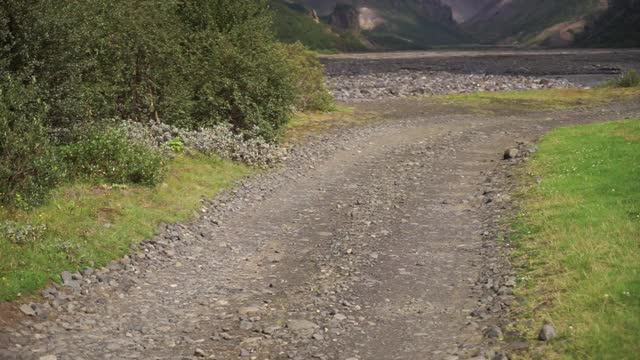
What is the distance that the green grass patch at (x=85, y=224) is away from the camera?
1385cm

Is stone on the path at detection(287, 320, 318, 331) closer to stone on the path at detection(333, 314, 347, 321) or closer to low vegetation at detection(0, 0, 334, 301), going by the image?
stone on the path at detection(333, 314, 347, 321)

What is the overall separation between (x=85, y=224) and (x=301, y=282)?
601 centimetres

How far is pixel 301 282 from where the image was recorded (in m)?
15.2

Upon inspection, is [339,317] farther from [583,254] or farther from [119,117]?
[119,117]

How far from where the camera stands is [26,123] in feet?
57.4

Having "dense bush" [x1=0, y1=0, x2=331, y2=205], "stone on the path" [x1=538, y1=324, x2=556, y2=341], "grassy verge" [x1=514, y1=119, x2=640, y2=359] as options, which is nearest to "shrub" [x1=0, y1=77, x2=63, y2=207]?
"dense bush" [x1=0, y1=0, x2=331, y2=205]

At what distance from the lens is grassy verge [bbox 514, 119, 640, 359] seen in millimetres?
10656

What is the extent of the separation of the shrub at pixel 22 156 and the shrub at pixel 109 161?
2183 mm

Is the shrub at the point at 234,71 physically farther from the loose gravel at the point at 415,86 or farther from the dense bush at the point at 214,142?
the loose gravel at the point at 415,86

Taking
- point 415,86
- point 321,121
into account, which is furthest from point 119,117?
point 415,86

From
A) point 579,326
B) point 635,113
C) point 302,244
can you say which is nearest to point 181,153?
point 302,244

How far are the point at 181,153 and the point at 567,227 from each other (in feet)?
52.3

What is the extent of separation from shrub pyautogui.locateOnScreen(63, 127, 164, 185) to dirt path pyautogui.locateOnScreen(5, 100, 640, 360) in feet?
8.30

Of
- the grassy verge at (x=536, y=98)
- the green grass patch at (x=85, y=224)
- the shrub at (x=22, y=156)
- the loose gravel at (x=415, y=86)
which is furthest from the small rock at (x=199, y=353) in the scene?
the loose gravel at (x=415, y=86)
